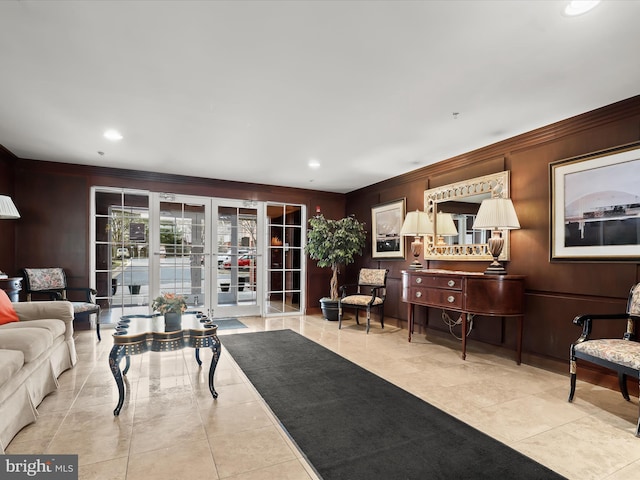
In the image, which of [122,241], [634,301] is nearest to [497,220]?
[634,301]

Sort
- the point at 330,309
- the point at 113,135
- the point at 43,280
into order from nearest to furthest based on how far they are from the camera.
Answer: the point at 113,135 → the point at 43,280 → the point at 330,309

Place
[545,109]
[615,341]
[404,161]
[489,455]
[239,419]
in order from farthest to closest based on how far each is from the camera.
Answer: [404,161] → [545,109] → [615,341] → [239,419] → [489,455]

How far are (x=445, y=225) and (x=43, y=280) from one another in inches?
208

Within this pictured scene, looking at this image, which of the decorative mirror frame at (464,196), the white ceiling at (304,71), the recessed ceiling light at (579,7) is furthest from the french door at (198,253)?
the recessed ceiling light at (579,7)

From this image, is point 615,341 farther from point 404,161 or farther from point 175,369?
point 175,369

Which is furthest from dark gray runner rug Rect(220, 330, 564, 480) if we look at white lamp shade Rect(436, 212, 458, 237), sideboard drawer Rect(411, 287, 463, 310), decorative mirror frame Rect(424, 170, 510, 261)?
white lamp shade Rect(436, 212, 458, 237)

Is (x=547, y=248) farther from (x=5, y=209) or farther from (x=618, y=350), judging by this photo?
(x=5, y=209)

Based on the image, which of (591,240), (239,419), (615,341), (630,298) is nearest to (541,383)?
(615,341)

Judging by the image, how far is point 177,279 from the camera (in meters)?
5.55

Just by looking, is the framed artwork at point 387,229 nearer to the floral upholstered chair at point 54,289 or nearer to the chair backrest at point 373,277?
the chair backrest at point 373,277

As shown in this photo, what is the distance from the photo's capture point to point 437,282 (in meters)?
4.05

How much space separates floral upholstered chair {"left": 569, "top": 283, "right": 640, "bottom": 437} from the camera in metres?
2.28

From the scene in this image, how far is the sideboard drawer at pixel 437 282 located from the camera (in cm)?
379

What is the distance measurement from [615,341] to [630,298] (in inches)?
15.4
